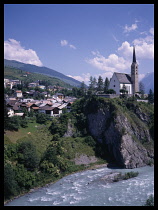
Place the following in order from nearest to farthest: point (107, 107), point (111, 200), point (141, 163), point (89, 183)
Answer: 1. point (111, 200)
2. point (89, 183)
3. point (141, 163)
4. point (107, 107)

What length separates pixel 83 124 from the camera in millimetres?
36875

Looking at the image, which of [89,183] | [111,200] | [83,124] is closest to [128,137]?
[83,124]

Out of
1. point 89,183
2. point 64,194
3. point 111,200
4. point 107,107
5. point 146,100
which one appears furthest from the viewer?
point 146,100

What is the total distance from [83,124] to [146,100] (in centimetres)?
1451

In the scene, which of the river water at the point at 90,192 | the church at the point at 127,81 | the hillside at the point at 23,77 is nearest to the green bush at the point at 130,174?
the river water at the point at 90,192

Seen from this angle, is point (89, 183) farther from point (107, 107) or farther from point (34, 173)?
point (107, 107)

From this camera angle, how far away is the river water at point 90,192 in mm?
18812

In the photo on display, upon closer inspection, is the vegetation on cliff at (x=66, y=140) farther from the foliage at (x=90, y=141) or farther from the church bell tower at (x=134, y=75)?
the church bell tower at (x=134, y=75)

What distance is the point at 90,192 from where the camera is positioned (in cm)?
2089

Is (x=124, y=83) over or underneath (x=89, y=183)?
over

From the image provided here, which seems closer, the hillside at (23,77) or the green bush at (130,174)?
the green bush at (130,174)

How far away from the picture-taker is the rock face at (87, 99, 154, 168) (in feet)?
99.6

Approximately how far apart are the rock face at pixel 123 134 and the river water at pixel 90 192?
4608 mm

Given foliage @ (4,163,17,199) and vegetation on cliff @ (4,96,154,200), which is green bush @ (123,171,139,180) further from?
foliage @ (4,163,17,199)
